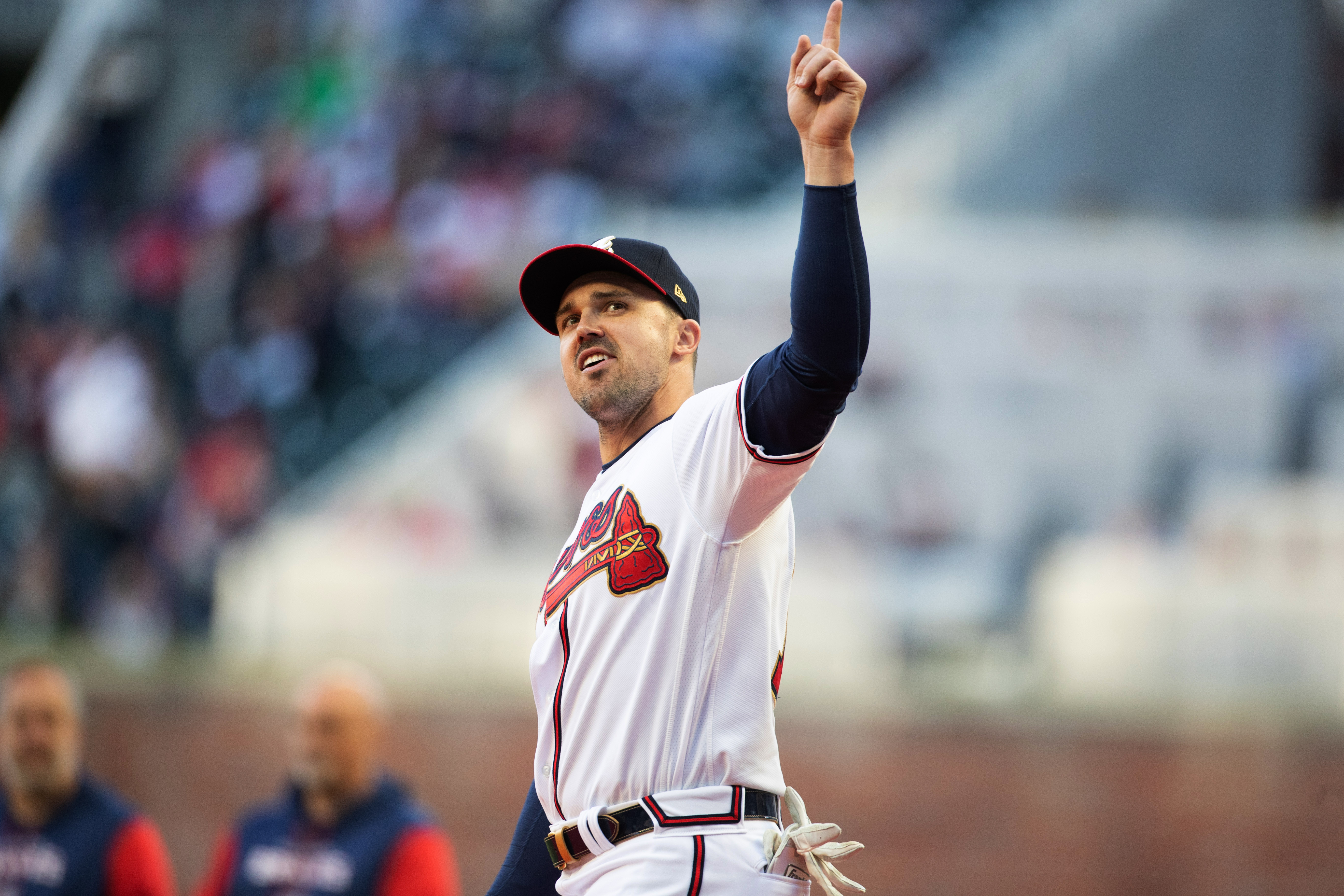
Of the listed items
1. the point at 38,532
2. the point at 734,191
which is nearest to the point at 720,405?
the point at 38,532

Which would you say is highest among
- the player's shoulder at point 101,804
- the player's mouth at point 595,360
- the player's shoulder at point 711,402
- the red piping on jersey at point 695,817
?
the player's mouth at point 595,360

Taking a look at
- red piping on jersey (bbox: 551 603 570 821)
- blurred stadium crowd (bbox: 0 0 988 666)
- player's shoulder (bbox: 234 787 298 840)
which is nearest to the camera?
red piping on jersey (bbox: 551 603 570 821)

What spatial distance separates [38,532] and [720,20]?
677 cm

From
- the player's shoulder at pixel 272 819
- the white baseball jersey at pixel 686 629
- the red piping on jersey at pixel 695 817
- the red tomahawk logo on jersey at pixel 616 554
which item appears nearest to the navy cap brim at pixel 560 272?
the white baseball jersey at pixel 686 629

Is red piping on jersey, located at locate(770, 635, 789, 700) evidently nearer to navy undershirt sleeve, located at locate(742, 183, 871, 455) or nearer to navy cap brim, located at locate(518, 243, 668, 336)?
navy undershirt sleeve, located at locate(742, 183, 871, 455)

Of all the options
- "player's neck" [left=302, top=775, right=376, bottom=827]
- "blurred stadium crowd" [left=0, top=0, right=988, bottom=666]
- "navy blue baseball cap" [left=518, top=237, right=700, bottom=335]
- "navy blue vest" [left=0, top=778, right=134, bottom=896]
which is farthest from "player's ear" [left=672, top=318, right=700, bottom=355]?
"blurred stadium crowd" [left=0, top=0, right=988, bottom=666]

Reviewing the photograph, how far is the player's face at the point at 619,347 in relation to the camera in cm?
272

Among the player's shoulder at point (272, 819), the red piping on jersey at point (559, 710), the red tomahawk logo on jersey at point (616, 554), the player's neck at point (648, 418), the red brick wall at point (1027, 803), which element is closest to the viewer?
A: the red tomahawk logo on jersey at point (616, 554)

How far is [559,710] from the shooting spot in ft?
8.75

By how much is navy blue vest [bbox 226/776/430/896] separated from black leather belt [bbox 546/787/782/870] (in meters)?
2.62

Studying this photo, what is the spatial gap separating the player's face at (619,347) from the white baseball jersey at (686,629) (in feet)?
0.49

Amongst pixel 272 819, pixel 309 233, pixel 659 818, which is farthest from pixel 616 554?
pixel 309 233

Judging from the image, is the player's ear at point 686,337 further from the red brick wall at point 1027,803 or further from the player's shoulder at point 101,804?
the red brick wall at point 1027,803

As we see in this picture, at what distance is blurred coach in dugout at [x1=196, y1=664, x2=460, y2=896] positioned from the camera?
499 cm
